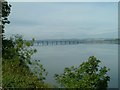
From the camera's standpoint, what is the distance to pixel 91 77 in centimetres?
523

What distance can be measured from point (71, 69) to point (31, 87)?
2.93 feet

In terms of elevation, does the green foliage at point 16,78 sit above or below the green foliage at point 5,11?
below

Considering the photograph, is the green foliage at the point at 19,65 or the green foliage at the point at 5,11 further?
the green foliage at the point at 5,11

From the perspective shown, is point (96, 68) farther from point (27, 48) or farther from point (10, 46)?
point (10, 46)

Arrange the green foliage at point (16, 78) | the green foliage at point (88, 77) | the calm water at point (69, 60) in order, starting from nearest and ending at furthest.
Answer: the green foliage at point (16, 78) → the green foliage at point (88, 77) → the calm water at point (69, 60)

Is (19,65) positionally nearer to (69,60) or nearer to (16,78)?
(16,78)

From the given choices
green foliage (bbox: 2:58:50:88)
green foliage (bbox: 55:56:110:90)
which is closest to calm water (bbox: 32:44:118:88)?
green foliage (bbox: 55:56:110:90)

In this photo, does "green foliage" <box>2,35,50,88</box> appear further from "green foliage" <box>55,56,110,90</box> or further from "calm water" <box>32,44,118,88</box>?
"green foliage" <box>55,56,110,90</box>

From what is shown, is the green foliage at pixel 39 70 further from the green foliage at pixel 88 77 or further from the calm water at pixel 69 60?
the green foliage at pixel 88 77

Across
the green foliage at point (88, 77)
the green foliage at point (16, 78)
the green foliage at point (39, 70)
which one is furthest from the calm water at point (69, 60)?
the green foliage at point (16, 78)

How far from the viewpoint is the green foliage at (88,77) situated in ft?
17.0

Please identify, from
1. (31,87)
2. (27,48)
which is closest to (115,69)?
(27,48)

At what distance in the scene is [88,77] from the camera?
17.0 feet

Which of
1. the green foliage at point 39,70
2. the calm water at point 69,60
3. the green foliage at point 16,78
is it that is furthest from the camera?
the calm water at point 69,60
